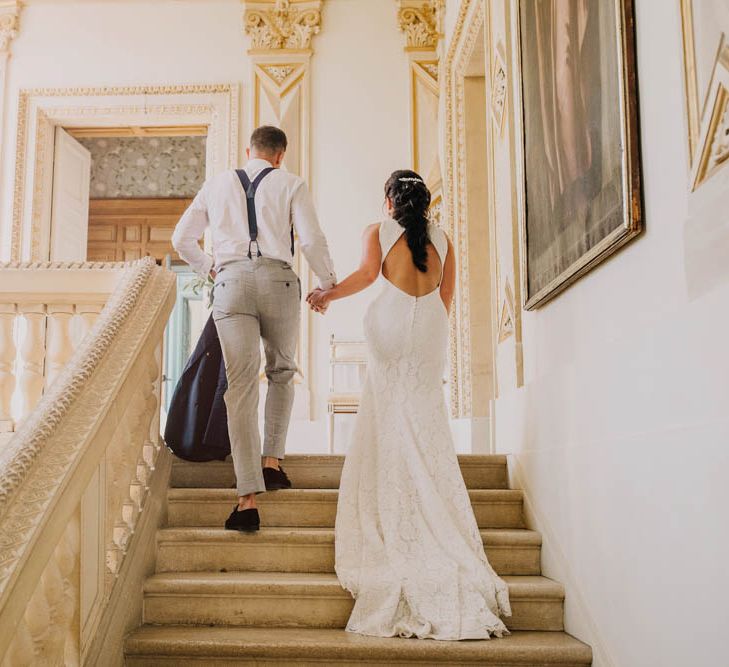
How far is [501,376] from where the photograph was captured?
4.42 meters

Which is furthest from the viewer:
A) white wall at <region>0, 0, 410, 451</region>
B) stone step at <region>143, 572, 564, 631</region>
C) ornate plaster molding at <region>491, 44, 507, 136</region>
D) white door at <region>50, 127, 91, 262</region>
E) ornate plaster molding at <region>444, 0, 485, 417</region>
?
white door at <region>50, 127, 91, 262</region>

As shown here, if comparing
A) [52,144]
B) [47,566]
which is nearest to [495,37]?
[47,566]

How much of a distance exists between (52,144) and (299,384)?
3.50 metres

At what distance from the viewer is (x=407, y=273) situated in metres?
3.73

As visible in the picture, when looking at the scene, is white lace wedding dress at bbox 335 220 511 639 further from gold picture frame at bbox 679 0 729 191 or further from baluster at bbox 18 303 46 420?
gold picture frame at bbox 679 0 729 191

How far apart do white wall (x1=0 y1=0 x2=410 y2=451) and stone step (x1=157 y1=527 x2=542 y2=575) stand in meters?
4.65

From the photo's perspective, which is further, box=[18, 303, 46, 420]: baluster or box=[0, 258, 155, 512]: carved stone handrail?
box=[18, 303, 46, 420]: baluster

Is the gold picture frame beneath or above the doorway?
beneath

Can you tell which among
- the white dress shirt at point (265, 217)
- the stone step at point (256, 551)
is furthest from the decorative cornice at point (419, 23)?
the stone step at point (256, 551)

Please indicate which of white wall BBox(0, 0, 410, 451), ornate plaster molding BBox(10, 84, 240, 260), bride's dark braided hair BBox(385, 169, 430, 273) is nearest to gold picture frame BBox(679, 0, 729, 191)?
bride's dark braided hair BBox(385, 169, 430, 273)

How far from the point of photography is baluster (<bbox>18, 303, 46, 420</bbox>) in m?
3.67

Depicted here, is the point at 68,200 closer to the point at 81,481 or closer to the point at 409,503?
the point at 409,503

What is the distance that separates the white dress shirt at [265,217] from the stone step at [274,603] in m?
1.34

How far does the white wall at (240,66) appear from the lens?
7855mm
